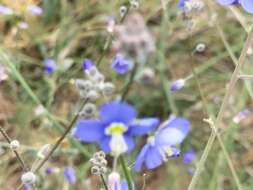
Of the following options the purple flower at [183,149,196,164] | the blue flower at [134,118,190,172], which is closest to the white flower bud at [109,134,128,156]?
the blue flower at [134,118,190,172]

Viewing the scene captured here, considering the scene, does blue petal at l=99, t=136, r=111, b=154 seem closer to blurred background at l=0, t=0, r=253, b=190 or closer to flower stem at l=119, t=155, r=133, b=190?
flower stem at l=119, t=155, r=133, b=190

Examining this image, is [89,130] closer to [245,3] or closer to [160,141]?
[160,141]

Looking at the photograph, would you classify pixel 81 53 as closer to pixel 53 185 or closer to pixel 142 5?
pixel 142 5

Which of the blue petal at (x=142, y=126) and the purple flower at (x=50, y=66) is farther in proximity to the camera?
the purple flower at (x=50, y=66)

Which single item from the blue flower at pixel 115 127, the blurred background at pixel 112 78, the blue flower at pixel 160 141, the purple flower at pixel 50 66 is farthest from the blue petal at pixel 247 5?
the purple flower at pixel 50 66

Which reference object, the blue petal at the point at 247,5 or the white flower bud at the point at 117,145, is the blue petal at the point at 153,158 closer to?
the white flower bud at the point at 117,145

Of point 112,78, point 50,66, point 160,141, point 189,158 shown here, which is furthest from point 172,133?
point 112,78
